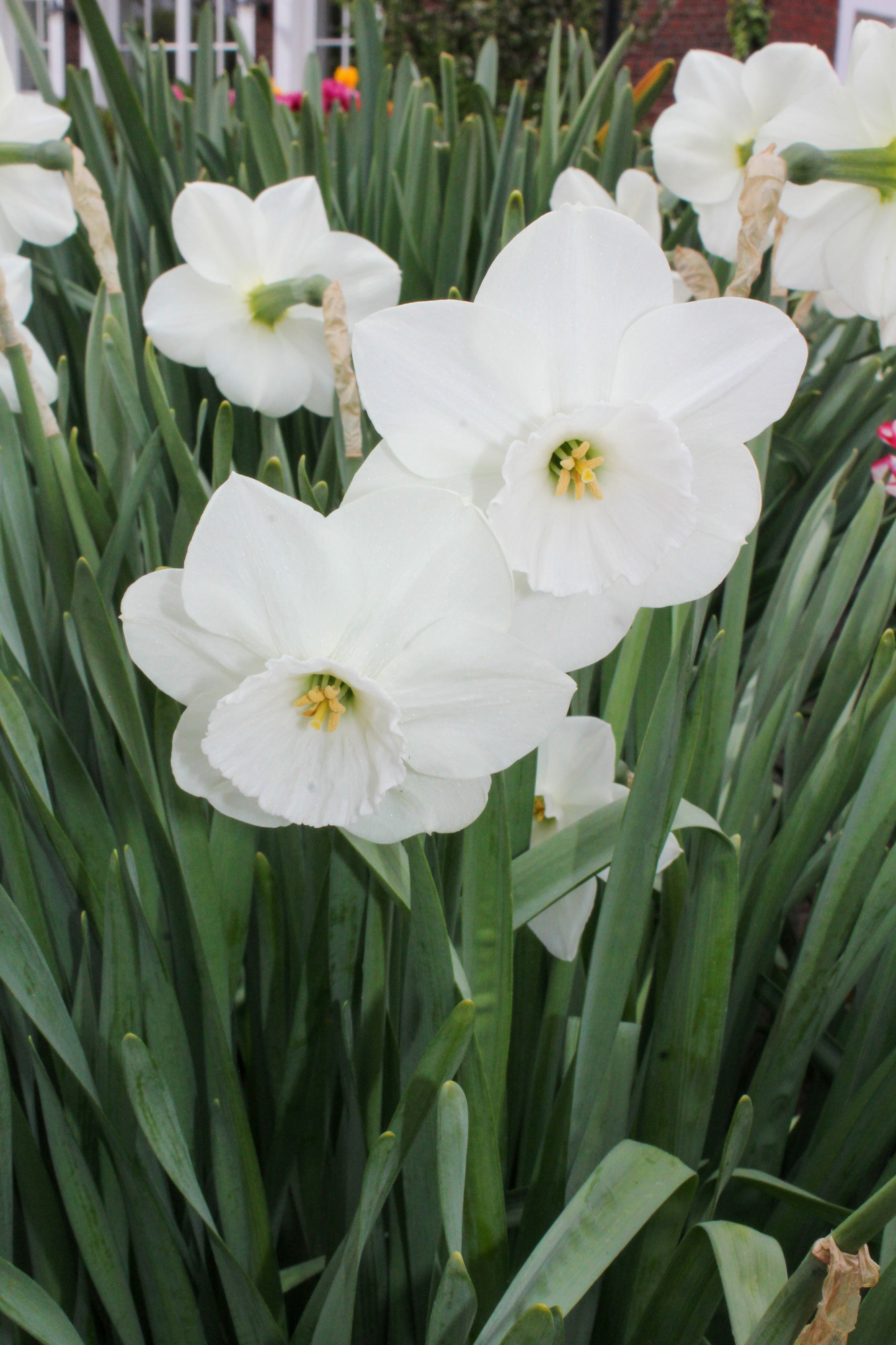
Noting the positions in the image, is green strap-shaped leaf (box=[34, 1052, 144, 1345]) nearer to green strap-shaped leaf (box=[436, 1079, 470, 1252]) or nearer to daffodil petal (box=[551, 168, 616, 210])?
green strap-shaped leaf (box=[436, 1079, 470, 1252])

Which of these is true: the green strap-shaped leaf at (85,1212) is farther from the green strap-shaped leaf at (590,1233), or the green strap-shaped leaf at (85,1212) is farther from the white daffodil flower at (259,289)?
the white daffodil flower at (259,289)

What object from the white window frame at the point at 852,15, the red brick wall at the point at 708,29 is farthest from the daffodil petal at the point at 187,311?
the red brick wall at the point at 708,29

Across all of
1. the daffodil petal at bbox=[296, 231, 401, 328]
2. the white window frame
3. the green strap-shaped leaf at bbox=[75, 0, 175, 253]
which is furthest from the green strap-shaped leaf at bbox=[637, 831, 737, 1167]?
the white window frame

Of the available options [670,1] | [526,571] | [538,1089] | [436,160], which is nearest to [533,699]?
[526,571]

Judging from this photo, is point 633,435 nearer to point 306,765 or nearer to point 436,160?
point 306,765

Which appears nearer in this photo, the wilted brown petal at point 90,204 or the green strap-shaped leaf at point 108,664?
the green strap-shaped leaf at point 108,664

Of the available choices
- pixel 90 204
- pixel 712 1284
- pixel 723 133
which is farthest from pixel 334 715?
pixel 723 133
